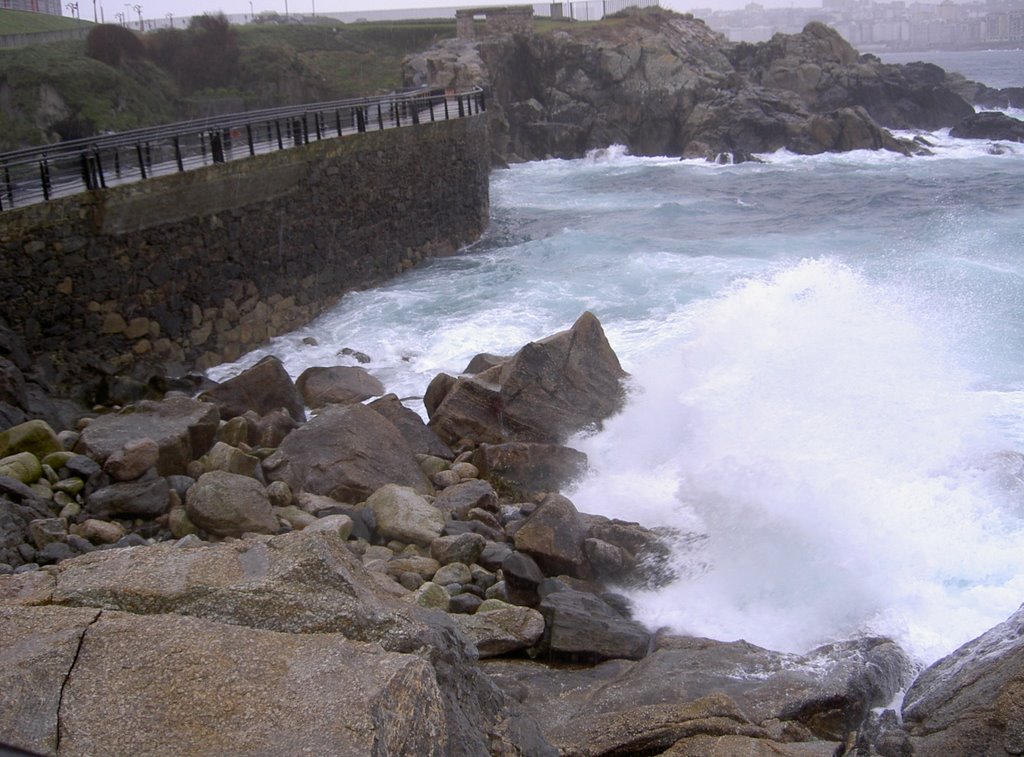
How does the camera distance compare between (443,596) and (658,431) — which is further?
(658,431)

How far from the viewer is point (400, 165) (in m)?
18.0

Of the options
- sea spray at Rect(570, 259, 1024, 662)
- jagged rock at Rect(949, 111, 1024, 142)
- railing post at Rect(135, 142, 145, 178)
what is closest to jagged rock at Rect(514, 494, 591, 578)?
sea spray at Rect(570, 259, 1024, 662)

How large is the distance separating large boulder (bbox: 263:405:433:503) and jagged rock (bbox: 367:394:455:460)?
1.38 feet

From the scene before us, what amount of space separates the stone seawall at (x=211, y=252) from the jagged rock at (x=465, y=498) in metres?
4.93

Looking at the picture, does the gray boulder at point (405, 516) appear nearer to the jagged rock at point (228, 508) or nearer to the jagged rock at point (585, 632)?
the jagged rock at point (228, 508)

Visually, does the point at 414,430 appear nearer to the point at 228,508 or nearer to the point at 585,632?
the point at 228,508

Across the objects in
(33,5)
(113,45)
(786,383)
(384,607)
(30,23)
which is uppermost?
(33,5)

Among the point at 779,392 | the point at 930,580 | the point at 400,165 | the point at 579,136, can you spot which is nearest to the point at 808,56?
the point at 579,136

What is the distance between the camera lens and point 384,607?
3893mm

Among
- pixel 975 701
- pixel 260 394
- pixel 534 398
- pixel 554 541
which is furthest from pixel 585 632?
pixel 260 394

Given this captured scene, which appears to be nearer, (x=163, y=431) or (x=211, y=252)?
(x=163, y=431)

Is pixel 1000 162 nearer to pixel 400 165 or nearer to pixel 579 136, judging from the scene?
pixel 579 136

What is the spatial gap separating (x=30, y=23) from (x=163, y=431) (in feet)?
139

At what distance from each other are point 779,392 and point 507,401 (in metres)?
3.16
